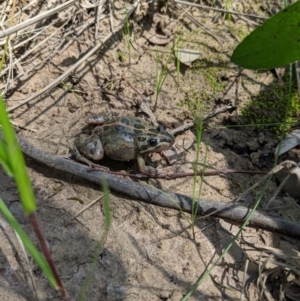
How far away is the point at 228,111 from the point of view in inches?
163

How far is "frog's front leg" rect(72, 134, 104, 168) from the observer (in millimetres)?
3629

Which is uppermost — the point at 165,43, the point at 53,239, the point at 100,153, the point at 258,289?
the point at 165,43

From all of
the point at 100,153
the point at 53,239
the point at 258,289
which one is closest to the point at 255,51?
the point at 100,153

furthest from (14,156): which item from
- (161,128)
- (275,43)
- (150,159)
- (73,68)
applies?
(73,68)

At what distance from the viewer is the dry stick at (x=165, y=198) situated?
3230mm

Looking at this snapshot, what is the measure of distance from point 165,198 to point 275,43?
4.74 feet

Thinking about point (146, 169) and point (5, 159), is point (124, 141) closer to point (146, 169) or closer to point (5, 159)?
point (146, 169)

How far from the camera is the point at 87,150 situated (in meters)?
3.66

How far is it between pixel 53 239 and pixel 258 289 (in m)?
1.39

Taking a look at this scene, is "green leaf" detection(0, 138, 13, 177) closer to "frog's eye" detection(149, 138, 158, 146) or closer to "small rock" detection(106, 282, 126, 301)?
"small rock" detection(106, 282, 126, 301)

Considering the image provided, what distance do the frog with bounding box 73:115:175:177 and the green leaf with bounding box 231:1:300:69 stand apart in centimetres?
90

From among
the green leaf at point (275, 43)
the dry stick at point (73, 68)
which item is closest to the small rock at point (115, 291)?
the dry stick at point (73, 68)

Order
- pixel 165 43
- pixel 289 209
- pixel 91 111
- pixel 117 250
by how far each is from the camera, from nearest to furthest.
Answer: pixel 117 250
pixel 289 209
pixel 91 111
pixel 165 43

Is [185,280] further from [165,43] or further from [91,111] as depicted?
[165,43]
